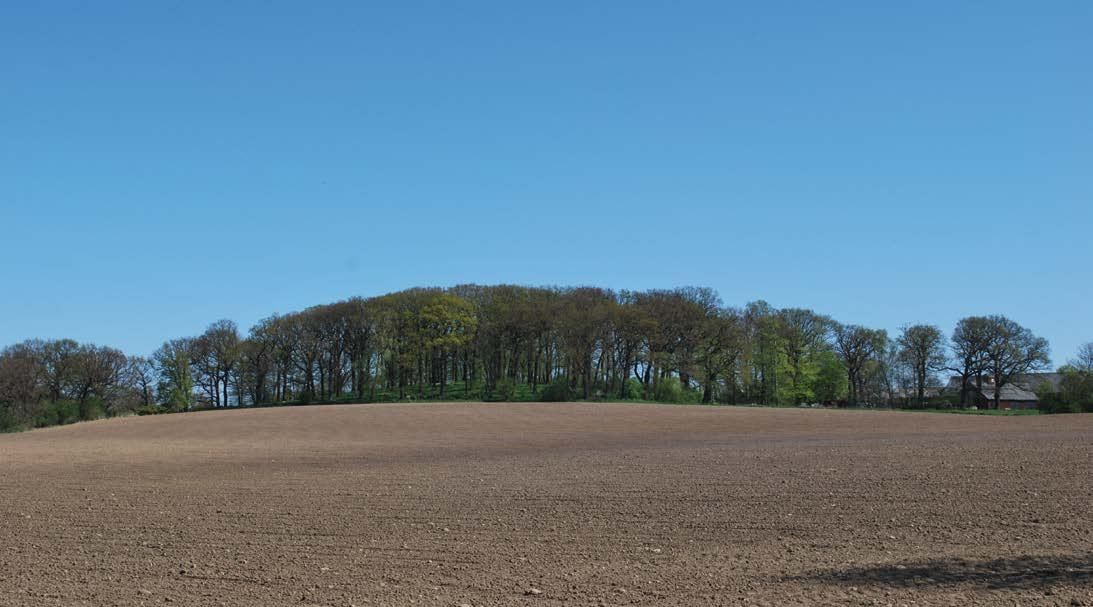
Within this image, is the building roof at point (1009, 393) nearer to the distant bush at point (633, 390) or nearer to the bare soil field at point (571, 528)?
the distant bush at point (633, 390)

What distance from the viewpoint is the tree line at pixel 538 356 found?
318ft

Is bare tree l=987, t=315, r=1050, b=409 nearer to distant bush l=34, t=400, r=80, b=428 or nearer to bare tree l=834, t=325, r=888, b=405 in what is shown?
bare tree l=834, t=325, r=888, b=405

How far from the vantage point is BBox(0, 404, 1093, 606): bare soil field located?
11.6 metres

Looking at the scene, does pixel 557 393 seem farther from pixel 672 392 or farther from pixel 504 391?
pixel 672 392

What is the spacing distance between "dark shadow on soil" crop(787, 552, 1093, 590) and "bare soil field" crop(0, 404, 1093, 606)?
5 cm

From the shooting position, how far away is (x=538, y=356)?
345 ft

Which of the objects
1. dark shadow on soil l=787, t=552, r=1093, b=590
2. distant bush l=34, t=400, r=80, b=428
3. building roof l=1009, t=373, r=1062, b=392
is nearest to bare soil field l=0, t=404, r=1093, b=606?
dark shadow on soil l=787, t=552, r=1093, b=590

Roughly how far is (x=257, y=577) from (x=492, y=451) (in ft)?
78.5

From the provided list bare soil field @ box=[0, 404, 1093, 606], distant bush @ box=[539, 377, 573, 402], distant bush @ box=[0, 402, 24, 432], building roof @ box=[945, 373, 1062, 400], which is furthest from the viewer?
building roof @ box=[945, 373, 1062, 400]

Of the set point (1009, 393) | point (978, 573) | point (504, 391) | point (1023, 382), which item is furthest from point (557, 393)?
point (978, 573)

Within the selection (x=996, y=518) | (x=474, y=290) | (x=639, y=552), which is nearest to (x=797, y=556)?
(x=639, y=552)

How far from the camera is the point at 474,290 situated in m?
112

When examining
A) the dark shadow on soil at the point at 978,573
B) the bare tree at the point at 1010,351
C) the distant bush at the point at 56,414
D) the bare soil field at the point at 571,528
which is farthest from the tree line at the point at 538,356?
the dark shadow on soil at the point at 978,573

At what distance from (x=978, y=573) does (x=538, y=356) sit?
93895 mm
